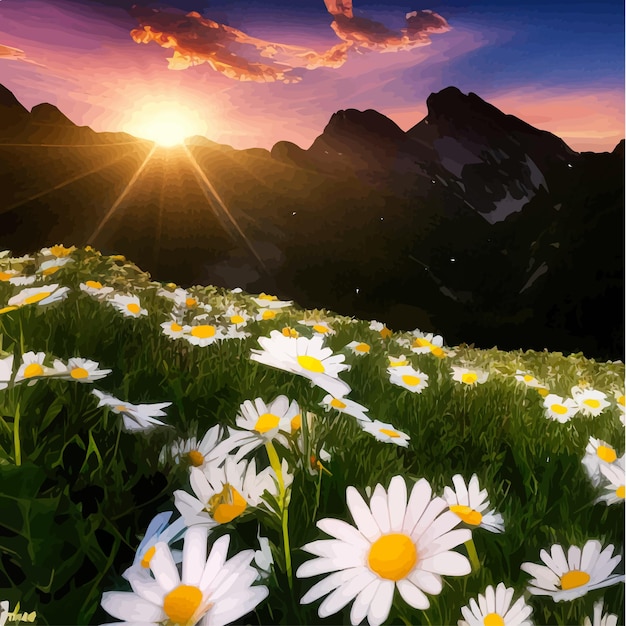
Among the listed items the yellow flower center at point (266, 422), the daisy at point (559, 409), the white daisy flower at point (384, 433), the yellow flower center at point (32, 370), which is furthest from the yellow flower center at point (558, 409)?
the yellow flower center at point (32, 370)

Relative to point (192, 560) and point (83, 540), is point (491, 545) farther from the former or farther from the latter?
A: point (83, 540)

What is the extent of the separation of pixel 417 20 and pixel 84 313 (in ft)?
12.6

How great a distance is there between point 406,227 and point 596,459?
50.0 feet

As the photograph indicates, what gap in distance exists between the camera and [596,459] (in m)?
1.28

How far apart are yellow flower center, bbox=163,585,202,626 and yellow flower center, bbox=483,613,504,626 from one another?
43 cm

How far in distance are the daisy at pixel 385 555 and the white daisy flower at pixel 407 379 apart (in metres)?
1.10

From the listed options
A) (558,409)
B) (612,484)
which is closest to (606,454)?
(612,484)

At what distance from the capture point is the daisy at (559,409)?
74.6 inches

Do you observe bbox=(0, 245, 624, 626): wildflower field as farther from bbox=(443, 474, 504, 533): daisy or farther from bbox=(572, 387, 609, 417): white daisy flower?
bbox=(572, 387, 609, 417): white daisy flower

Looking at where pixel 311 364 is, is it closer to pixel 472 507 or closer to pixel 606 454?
pixel 472 507

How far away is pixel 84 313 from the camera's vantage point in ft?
6.84

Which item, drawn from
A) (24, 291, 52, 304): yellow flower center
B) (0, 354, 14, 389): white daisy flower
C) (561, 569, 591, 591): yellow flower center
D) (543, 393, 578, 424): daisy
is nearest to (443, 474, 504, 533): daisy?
(561, 569, 591, 591): yellow flower center

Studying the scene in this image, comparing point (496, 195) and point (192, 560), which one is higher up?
point (496, 195)

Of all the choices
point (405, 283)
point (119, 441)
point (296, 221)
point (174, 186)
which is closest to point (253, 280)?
point (296, 221)
